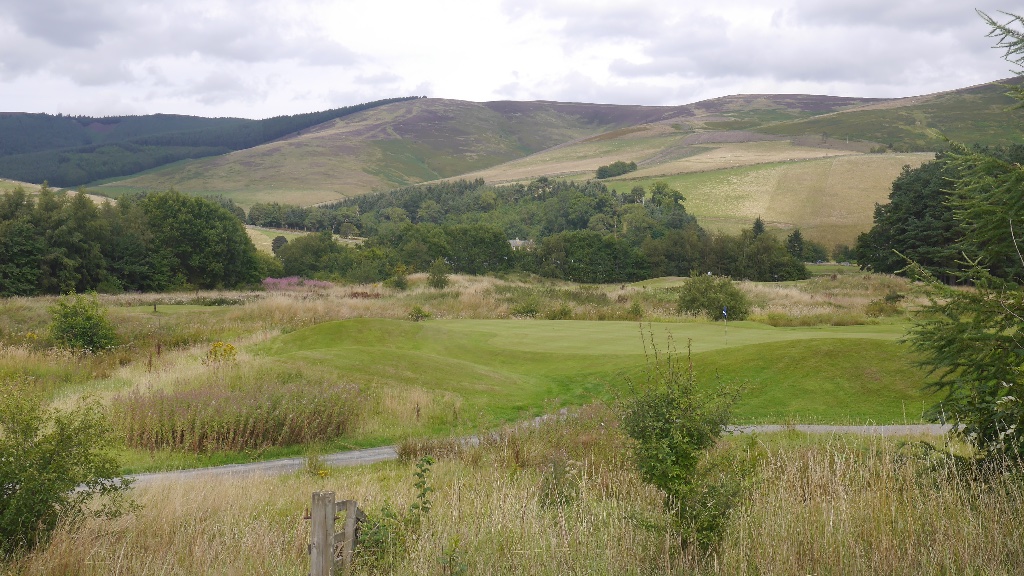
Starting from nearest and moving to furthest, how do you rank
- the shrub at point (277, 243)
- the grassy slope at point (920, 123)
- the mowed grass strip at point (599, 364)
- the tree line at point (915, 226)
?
the mowed grass strip at point (599, 364) → the tree line at point (915, 226) → the shrub at point (277, 243) → the grassy slope at point (920, 123)

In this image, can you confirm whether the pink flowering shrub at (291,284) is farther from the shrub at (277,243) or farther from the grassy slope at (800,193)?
the grassy slope at (800,193)

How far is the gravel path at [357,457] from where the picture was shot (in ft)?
41.3

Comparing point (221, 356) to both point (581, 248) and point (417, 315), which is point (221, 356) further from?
point (581, 248)

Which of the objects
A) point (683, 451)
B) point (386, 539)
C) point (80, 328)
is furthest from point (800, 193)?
point (386, 539)

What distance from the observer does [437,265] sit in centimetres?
5831

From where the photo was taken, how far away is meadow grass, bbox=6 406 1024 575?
21.9 ft

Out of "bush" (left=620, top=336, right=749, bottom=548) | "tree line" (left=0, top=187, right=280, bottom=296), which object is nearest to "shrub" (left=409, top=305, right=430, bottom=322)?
"tree line" (left=0, top=187, right=280, bottom=296)

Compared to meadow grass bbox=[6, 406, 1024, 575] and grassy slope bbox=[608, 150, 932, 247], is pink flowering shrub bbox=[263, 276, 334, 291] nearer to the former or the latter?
meadow grass bbox=[6, 406, 1024, 575]

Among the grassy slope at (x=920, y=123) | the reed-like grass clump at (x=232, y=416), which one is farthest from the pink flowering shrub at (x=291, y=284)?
the grassy slope at (x=920, y=123)

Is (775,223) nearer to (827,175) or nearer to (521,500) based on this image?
(827,175)

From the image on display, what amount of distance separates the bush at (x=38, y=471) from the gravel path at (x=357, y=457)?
4.16 metres

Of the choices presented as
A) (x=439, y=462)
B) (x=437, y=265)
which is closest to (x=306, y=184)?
(x=437, y=265)

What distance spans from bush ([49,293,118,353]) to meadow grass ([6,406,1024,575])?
61.1 ft

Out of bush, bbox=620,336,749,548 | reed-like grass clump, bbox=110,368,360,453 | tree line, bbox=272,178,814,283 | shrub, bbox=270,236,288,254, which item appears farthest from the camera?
shrub, bbox=270,236,288,254
